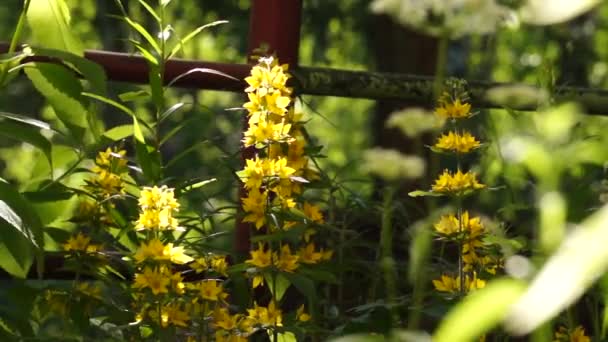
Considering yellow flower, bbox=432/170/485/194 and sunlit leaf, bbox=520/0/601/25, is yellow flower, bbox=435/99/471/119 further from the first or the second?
sunlit leaf, bbox=520/0/601/25

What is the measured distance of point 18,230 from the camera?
162 cm

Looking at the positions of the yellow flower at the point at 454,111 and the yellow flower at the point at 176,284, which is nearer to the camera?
the yellow flower at the point at 176,284

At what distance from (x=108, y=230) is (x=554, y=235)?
1.12 meters

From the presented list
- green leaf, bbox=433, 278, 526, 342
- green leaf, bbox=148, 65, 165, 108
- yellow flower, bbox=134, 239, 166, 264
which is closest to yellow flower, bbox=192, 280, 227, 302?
yellow flower, bbox=134, 239, 166, 264


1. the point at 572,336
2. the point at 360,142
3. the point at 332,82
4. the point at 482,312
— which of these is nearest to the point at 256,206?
the point at 572,336

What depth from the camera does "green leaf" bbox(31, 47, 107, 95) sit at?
171 cm

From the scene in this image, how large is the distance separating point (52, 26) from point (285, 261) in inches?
19.3

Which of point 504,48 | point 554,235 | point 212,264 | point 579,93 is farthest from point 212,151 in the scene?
point 554,235

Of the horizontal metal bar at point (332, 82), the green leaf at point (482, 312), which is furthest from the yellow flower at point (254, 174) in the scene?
the green leaf at point (482, 312)

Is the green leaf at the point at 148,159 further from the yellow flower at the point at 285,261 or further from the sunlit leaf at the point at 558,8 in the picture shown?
the sunlit leaf at the point at 558,8

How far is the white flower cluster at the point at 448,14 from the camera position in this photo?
3.46 feet

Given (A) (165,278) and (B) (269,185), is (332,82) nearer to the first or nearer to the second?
(B) (269,185)

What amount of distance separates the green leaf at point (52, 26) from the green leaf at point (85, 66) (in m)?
0.10

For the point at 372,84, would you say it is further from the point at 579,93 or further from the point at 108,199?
the point at 108,199
